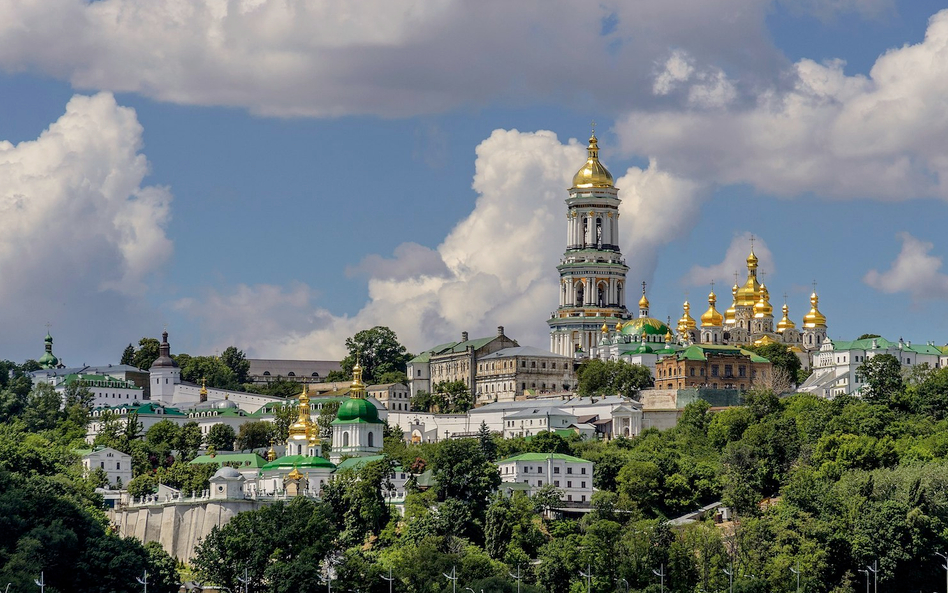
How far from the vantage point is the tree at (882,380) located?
110m

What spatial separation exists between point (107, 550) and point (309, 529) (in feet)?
27.3

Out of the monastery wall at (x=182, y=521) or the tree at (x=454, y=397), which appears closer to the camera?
the monastery wall at (x=182, y=521)

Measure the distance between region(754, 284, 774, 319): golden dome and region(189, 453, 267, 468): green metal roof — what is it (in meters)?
45.4

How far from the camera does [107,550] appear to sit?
Answer: 8531 cm

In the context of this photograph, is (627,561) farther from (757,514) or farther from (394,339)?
(394,339)

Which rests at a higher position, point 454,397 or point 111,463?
point 454,397

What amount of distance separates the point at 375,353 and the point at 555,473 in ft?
164

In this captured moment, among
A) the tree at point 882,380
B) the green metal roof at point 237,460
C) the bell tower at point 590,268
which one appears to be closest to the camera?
the tree at point 882,380

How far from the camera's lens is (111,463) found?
116188 millimetres

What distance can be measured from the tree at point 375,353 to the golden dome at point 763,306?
82.7 ft

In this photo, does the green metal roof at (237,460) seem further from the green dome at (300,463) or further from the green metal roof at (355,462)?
the green metal roof at (355,462)

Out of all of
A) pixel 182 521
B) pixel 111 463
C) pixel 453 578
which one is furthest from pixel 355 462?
pixel 453 578

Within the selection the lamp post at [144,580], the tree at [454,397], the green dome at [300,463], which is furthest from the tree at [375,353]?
the lamp post at [144,580]

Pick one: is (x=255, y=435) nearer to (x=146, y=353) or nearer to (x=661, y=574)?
(x=146, y=353)
